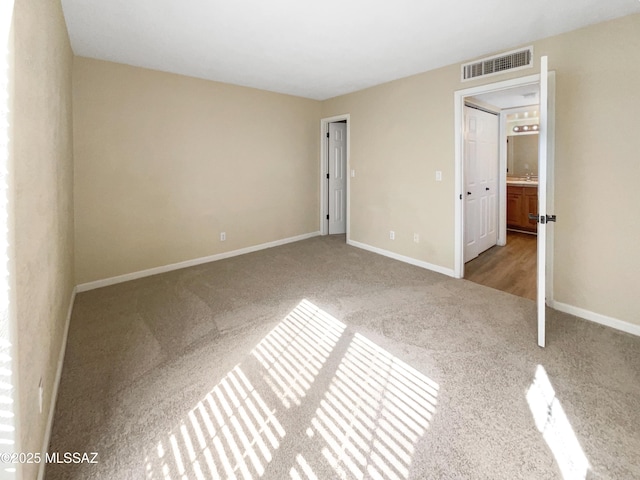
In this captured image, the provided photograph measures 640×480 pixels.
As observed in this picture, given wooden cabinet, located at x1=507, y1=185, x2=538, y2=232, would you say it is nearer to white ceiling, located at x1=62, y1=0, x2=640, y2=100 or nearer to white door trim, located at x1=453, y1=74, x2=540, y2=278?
white door trim, located at x1=453, y1=74, x2=540, y2=278

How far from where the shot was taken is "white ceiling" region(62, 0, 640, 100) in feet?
7.91

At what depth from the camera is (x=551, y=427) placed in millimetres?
1624

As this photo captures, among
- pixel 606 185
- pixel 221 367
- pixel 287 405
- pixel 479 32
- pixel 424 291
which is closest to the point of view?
pixel 287 405

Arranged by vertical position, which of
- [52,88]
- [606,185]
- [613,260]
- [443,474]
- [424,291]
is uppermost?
[52,88]

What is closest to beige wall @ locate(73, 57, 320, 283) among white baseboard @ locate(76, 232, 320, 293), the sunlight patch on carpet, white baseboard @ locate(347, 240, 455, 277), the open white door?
white baseboard @ locate(76, 232, 320, 293)

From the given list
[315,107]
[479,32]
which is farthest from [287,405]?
[315,107]

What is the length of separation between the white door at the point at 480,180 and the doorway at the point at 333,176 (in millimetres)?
2069

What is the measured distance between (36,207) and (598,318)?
402 cm

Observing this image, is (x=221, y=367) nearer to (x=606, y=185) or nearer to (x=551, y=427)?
(x=551, y=427)

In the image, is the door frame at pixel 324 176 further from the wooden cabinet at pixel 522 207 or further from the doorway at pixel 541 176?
the wooden cabinet at pixel 522 207

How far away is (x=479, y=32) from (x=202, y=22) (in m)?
2.39

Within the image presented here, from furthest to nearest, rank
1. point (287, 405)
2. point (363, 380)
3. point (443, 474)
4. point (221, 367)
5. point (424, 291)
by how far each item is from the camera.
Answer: point (424, 291) → point (221, 367) → point (363, 380) → point (287, 405) → point (443, 474)

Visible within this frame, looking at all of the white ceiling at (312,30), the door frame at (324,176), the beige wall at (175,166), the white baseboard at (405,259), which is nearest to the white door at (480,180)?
the white baseboard at (405,259)

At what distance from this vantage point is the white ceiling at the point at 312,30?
2412 millimetres
